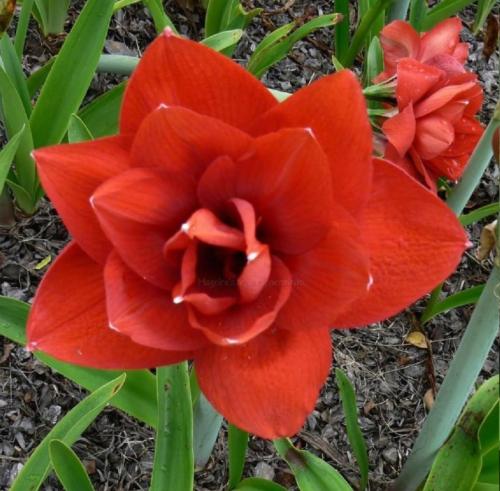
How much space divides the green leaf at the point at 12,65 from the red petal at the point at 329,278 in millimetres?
881

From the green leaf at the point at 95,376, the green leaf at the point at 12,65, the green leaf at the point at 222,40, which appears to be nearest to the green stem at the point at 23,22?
the green leaf at the point at 12,65

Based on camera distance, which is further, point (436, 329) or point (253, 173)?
point (436, 329)

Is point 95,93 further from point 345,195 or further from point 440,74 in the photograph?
point 345,195

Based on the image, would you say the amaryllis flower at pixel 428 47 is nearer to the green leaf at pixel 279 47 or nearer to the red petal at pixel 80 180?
the green leaf at pixel 279 47

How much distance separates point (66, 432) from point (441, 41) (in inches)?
29.7

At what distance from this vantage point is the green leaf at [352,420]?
46.4 inches

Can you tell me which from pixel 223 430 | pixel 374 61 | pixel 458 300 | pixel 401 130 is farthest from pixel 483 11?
pixel 223 430

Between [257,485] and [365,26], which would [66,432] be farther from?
[365,26]

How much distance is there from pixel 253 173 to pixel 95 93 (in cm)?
114

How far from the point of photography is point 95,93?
171 cm

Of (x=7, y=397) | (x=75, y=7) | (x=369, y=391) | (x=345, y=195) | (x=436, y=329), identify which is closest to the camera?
(x=345, y=195)

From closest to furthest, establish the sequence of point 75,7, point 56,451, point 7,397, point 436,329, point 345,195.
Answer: point 345,195 < point 56,451 < point 7,397 < point 436,329 < point 75,7

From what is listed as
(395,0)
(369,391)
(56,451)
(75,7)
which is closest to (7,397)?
(56,451)

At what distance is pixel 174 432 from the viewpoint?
93cm
